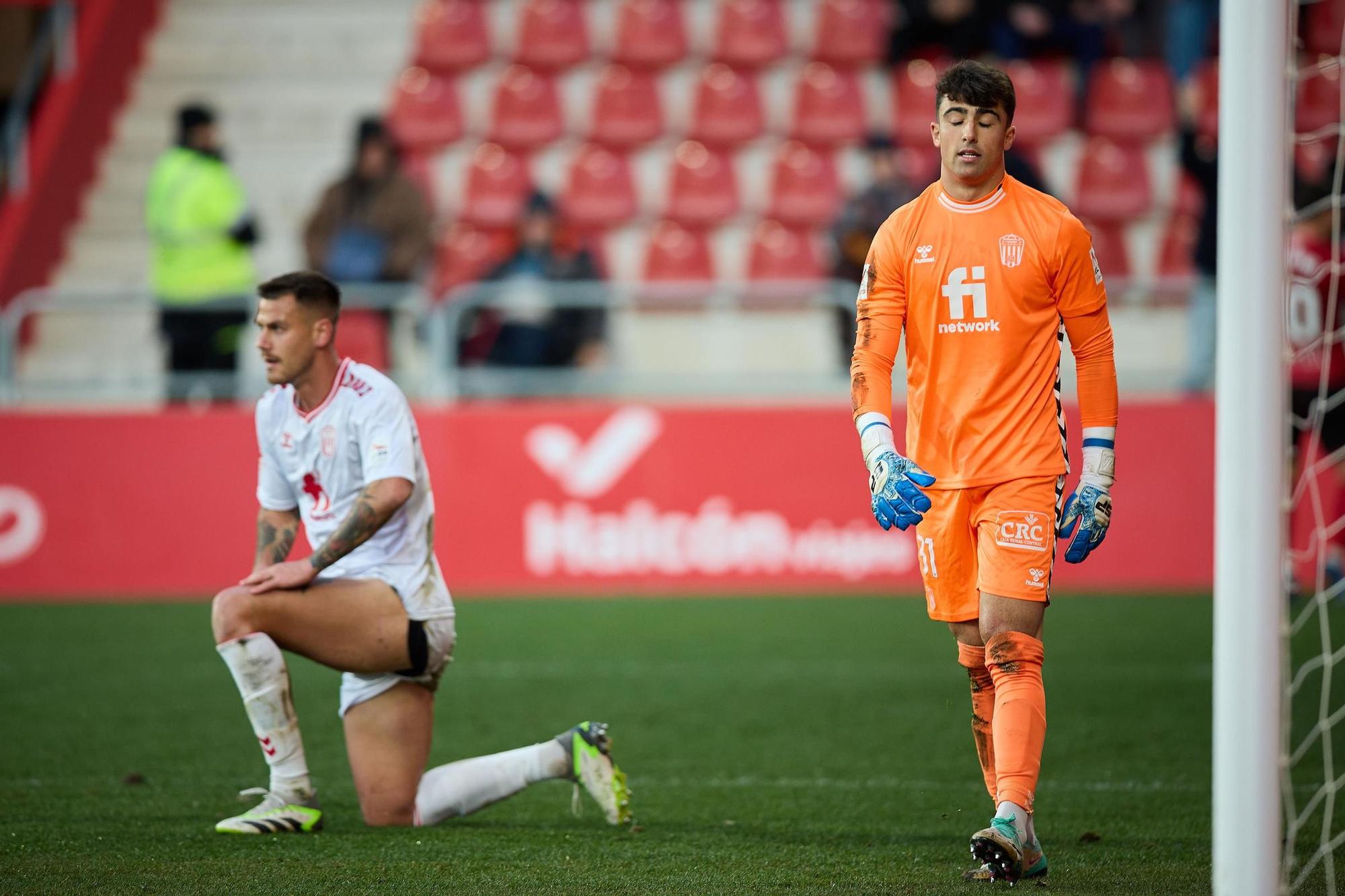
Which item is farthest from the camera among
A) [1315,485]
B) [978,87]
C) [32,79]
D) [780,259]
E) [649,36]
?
[649,36]

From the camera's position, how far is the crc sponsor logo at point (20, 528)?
11.6 meters

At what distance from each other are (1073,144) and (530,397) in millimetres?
5818

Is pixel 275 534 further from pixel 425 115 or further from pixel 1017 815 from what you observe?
pixel 425 115

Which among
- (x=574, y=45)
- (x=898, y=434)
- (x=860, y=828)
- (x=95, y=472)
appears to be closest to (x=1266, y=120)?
(x=860, y=828)

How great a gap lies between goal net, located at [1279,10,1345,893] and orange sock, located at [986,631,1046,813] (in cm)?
60

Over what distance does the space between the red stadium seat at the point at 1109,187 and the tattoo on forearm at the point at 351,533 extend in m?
10.3

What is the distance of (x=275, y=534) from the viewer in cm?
555

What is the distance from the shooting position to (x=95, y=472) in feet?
38.0

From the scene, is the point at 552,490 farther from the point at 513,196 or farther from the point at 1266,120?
the point at 1266,120

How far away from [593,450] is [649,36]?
5.64m

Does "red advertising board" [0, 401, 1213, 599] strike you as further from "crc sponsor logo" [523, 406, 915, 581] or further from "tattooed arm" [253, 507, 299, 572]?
"tattooed arm" [253, 507, 299, 572]

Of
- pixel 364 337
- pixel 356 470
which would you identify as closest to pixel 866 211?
pixel 364 337

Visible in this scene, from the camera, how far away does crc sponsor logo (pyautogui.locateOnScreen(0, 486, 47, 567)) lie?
11.6 meters

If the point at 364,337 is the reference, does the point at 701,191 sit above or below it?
above
